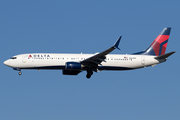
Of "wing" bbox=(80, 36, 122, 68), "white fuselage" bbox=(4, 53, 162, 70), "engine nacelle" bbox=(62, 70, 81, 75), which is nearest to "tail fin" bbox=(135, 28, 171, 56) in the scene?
"white fuselage" bbox=(4, 53, 162, 70)

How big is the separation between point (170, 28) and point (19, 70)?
2556 cm

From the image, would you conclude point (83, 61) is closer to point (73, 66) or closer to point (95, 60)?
point (73, 66)

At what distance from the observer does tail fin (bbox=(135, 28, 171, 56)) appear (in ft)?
186

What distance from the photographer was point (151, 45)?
57.5 meters

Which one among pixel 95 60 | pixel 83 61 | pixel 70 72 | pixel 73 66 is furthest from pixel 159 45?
pixel 73 66

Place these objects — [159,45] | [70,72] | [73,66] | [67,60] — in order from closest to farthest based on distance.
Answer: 1. [73,66]
2. [67,60]
3. [70,72]
4. [159,45]

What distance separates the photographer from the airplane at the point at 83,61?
169ft

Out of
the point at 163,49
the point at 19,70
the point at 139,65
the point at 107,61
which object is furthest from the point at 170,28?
the point at 19,70

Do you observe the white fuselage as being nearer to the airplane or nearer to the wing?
the airplane

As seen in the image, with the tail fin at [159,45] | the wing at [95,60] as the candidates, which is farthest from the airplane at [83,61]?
the tail fin at [159,45]

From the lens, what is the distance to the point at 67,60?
52500 millimetres

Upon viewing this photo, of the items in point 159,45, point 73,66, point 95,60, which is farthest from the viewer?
point 159,45

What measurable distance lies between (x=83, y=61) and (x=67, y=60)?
2619 mm

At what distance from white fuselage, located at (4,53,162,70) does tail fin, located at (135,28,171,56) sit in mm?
2106
